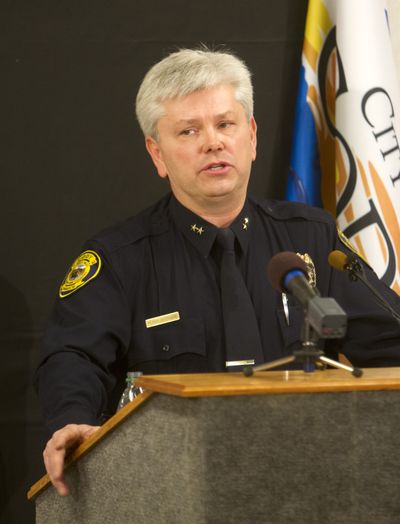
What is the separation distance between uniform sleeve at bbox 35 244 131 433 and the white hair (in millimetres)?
432

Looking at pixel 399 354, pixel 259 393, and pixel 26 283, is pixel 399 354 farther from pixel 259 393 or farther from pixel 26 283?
pixel 26 283

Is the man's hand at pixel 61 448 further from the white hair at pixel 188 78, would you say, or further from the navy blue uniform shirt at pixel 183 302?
the white hair at pixel 188 78

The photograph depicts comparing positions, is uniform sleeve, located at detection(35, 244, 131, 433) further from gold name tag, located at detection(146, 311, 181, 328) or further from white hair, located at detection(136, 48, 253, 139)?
white hair, located at detection(136, 48, 253, 139)

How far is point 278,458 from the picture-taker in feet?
4.13

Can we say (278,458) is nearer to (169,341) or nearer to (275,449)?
(275,449)

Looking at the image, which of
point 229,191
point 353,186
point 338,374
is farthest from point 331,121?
point 338,374

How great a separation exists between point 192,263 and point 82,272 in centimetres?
29

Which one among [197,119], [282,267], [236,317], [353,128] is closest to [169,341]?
[236,317]

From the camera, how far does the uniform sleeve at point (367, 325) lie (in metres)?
2.29

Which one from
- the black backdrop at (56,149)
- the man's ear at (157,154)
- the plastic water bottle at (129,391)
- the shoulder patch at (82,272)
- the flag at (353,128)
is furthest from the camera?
the black backdrop at (56,149)

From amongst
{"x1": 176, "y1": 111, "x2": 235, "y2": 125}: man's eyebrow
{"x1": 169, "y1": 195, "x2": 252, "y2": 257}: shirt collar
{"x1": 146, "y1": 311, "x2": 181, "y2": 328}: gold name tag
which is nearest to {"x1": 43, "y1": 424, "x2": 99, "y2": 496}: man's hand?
{"x1": 146, "y1": 311, "x2": 181, "y2": 328}: gold name tag

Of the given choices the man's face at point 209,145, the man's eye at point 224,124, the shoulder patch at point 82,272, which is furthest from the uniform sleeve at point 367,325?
the shoulder patch at point 82,272

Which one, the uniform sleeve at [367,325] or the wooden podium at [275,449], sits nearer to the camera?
the wooden podium at [275,449]

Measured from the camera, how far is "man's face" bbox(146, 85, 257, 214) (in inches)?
93.0
